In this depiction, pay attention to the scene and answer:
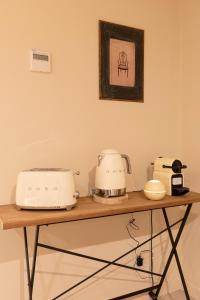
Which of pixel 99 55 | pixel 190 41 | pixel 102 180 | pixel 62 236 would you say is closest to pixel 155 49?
pixel 190 41

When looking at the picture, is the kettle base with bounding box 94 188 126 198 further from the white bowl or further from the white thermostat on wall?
the white thermostat on wall

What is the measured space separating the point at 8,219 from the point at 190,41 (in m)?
1.75

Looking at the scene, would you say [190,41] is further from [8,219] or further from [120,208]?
[8,219]

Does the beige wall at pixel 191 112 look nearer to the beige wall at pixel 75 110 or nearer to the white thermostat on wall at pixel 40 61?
the beige wall at pixel 75 110

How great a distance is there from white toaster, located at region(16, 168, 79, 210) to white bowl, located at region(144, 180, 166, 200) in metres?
0.50

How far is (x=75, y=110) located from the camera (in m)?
1.79

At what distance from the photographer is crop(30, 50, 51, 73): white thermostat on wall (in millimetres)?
1644

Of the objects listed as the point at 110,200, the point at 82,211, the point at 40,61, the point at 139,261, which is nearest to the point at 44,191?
the point at 82,211

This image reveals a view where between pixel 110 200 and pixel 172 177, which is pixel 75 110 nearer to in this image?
pixel 110 200

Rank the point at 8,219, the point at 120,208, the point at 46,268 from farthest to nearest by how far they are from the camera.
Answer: the point at 46,268 < the point at 120,208 < the point at 8,219

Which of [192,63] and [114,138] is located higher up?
[192,63]

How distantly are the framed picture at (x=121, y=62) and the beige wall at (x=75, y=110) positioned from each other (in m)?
0.05

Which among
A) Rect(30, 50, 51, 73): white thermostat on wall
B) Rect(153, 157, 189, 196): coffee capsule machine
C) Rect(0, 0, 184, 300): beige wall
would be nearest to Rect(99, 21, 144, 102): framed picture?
Rect(0, 0, 184, 300): beige wall

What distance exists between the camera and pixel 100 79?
6.10 ft
